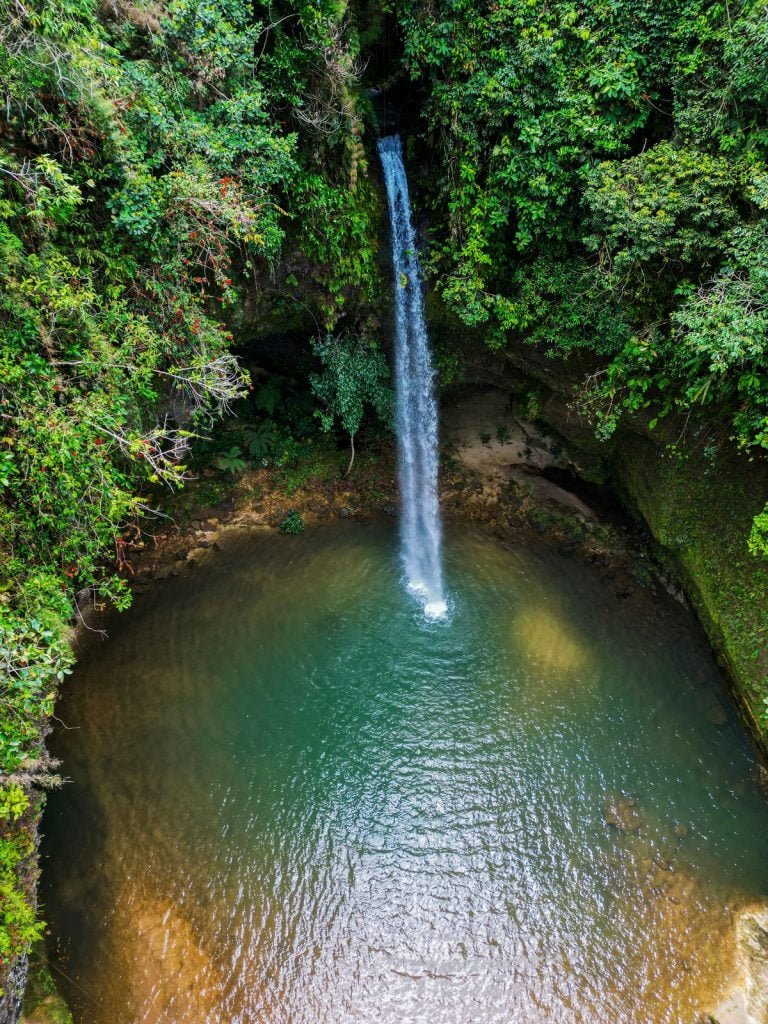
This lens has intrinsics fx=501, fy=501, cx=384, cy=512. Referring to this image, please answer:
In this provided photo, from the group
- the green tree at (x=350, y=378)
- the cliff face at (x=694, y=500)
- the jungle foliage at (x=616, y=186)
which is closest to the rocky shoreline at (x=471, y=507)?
the cliff face at (x=694, y=500)

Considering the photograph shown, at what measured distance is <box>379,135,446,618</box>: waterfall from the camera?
9.66 m

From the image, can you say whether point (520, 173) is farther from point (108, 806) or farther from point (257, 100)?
point (108, 806)

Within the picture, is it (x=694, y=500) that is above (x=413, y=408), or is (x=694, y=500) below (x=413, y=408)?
below

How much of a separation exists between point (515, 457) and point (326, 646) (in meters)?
6.74

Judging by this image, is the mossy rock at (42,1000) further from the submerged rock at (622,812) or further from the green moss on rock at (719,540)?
the green moss on rock at (719,540)

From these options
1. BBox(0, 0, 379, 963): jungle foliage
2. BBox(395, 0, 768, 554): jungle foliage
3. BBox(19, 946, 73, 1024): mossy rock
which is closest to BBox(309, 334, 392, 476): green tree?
BBox(395, 0, 768, 554): jungle foliage

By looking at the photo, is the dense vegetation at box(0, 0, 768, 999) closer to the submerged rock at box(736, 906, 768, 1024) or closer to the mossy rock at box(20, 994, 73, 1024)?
the mossy rock at box(20, 994, 73, 1024)

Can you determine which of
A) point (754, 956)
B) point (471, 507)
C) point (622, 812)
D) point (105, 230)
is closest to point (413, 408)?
point (471, 507)

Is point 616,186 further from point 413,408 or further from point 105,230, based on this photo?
point 105,230

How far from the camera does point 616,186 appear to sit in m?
7.27

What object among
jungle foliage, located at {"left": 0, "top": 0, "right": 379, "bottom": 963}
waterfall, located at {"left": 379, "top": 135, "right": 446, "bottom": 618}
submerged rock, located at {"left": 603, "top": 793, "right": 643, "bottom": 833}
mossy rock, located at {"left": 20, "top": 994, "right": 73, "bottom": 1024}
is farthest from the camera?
waterfall, located at {"left": 379, "top": 135, "right": 446, "bottom": 618}

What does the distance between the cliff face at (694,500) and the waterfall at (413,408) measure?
46.2 inches

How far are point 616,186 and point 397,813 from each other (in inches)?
374

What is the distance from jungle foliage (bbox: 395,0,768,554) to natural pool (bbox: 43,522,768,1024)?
3726mm
